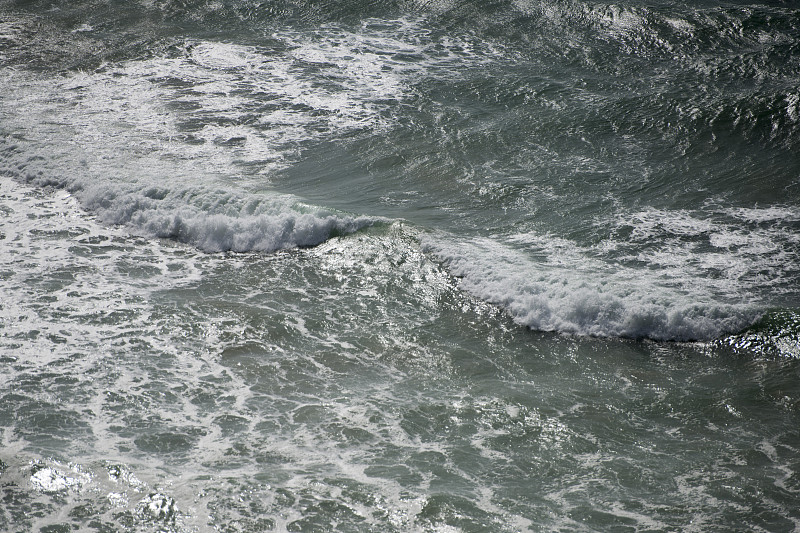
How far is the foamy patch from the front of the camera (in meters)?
6.57

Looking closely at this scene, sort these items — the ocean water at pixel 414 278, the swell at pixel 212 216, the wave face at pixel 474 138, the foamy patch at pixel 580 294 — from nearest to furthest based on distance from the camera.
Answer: the ocean water at pixel 414 278 → the foamy patch at pixel 580 294 → the wave face at pixel 474 138 → the swell at pixel 212 216

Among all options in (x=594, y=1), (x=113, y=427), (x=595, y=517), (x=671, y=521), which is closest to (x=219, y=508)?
(x=113, y=427)

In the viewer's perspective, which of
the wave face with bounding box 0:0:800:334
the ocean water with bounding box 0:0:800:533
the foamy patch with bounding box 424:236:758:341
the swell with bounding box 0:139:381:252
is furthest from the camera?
the swell with bounding box 0:139:381:252

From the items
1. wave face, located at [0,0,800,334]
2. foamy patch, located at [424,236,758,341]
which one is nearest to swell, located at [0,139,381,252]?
wave face, located at [0,0,800,334]

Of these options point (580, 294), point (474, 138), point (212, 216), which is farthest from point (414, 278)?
point (474, 138)

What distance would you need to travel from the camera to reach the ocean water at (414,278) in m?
4.89

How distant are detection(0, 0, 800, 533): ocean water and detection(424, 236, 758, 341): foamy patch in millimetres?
33

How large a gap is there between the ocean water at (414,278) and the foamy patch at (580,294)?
33 millimetres

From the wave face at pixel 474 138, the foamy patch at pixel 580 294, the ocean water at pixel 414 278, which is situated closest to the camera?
the ocean water at pixel 414 278

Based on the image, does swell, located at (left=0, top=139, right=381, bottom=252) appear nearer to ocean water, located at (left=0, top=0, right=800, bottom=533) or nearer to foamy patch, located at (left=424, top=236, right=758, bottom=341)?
ocean water, located at (left=0, top=0, right=800, bottom=533)

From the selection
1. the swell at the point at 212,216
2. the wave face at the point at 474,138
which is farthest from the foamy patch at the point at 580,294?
the swell at the point at 212,216

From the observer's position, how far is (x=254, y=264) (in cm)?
816

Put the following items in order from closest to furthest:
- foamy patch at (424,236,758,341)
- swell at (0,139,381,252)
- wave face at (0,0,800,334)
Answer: foamy patch at (424,236,758,341) → wave face at (0,0,800,334) → swell at (0,139,381,252)

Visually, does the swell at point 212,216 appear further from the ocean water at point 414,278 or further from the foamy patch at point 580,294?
the foamy patch at point 580,294
